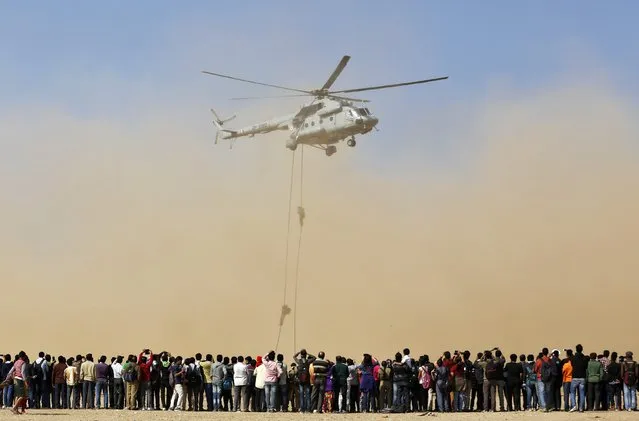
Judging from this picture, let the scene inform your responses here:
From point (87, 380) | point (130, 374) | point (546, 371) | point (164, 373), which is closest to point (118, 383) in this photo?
point (87, 380)

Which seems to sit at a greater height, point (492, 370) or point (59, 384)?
point (492, 370)

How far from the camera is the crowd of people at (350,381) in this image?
2281 centimetres

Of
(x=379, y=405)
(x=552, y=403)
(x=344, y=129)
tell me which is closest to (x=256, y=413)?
(x=379, y=405)

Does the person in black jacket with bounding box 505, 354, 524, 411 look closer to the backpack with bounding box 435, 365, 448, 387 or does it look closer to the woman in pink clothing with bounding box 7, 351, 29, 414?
the backpack with bounding box 435, 365, 448, 387

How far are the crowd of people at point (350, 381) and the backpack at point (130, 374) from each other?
0.03 meters

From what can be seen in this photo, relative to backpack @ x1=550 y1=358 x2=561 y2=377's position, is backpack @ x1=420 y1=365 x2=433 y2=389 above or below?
below

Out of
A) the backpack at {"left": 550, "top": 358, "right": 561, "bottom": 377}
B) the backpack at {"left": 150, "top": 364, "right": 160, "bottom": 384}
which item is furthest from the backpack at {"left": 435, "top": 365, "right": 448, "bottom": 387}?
the backpack at {"left": 150, "top": 364, "right": 160, "bottom": 384}

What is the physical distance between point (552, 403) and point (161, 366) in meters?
8.93

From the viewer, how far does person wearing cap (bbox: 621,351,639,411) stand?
2250 centimetres

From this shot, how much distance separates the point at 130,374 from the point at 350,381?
5059 mm

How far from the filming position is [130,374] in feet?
79.9

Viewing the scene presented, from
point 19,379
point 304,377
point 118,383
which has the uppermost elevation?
point 304,377

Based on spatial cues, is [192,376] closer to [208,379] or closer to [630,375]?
[208,379]

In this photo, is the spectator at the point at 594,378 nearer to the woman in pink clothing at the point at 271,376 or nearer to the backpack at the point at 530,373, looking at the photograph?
the backpack at the point at 530,373
